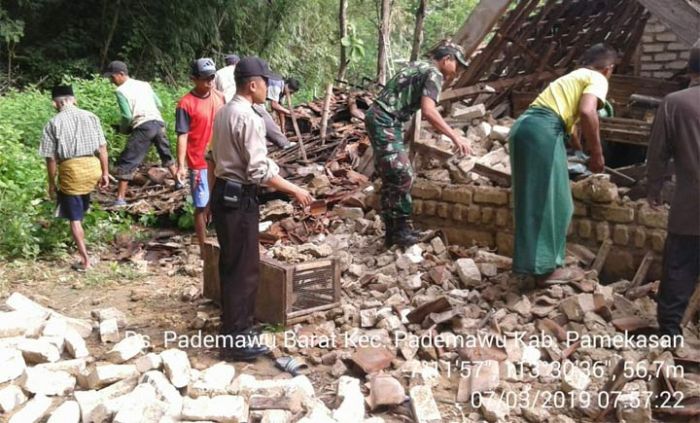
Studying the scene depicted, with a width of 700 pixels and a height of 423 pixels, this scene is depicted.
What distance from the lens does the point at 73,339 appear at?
4.55m

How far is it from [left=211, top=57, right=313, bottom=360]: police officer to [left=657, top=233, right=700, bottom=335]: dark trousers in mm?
2350

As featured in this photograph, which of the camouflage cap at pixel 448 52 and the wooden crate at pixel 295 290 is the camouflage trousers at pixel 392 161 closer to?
the camouflage cap at pixel 448 52

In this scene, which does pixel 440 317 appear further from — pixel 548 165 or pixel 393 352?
pixel 548 165

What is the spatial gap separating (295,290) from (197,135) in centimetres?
249

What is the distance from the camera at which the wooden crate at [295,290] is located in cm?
471

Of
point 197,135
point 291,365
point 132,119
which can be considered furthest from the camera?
point 132,119

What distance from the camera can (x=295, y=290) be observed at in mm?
4805

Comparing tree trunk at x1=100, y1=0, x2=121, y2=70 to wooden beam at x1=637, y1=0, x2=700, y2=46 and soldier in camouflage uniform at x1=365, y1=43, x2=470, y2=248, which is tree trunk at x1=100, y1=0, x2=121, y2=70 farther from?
wooden beam at x1=637, y1=0, x2=700, y2=46

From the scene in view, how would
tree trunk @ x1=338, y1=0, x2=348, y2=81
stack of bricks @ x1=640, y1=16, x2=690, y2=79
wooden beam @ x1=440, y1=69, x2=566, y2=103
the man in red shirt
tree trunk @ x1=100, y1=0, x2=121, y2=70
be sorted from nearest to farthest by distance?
the man in red shirt
stack of bricks @ x1=640, y1=16, x2=690, y2=79
wooden beam @ x1=440, y1=69, x2=566, y2=103
tree trunk @ x1=100, y1=0, x2=121, y2=70
tree trunk @ x1=338, y1=0, x2=348, y2=81

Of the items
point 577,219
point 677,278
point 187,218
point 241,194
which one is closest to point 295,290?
point 241,194

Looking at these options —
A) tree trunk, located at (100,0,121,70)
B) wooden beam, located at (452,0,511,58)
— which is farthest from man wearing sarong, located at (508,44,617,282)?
tree trunk, located at (100,0,121,70)

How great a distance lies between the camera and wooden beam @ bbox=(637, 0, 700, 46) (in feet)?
18.6

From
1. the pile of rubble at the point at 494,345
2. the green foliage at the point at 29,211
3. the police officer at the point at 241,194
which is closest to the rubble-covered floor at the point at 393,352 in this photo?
the pile of rubble at the point at 494,345

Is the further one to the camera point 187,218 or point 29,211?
point 187,218
